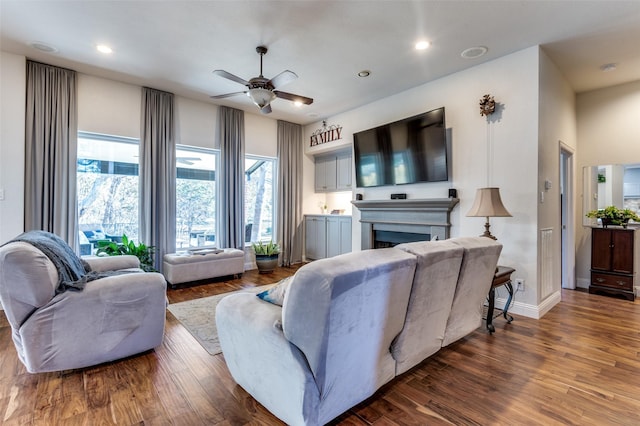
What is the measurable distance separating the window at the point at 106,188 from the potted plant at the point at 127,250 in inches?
10.9

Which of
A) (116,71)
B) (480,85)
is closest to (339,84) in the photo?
(480,85)

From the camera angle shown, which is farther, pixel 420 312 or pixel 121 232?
pixel 121 232

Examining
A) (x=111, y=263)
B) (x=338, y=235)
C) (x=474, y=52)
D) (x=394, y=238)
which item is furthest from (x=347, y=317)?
(x=338, y=235)

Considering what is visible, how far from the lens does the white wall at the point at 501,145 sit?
3.18 m

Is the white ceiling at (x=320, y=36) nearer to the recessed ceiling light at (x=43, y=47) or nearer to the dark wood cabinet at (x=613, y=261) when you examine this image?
the recessed ceiling light at (x=43, y=47)

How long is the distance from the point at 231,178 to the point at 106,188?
5.82 feet

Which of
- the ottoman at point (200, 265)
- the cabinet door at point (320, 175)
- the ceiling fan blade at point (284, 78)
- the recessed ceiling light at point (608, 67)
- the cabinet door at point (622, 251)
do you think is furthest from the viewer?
the cabinet door at point (320, 175)

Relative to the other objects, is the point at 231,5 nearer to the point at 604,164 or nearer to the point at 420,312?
the point at 420,312

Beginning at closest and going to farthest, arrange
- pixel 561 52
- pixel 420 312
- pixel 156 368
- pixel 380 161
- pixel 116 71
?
pixel 420 312 < pixel 156 368 < pixel 561 52 < pixel 116 71 < pixel 380 161

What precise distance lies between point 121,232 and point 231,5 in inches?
136

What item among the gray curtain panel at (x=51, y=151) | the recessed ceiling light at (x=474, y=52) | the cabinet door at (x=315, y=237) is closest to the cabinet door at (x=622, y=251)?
the recessed ceiling light at (x=474, y=52)

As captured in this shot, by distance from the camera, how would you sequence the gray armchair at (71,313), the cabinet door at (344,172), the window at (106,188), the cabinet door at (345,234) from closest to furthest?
the gray armchair at (71,313)
the window at (106,188)
the cabinet door at (345,234)
the cabinet door at (344,172)

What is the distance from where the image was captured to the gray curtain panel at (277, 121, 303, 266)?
19.5ft

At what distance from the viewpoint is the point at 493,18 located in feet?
8.79
